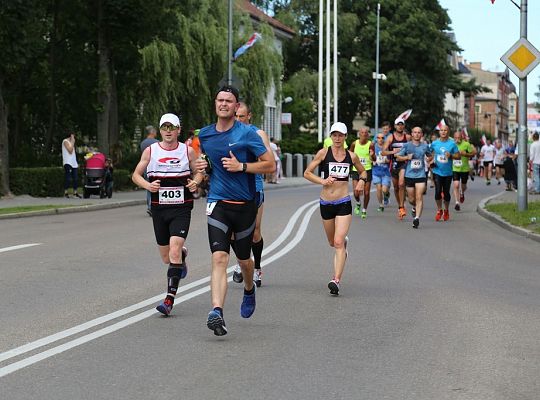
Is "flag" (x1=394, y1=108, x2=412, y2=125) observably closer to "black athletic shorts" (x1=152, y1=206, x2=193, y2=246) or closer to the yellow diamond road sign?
the yellow diamond road sign

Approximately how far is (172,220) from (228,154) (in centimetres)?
158

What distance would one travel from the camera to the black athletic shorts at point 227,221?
8297mm

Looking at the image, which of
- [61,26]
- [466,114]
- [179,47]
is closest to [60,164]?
[61,26]

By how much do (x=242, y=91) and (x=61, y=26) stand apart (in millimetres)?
11456

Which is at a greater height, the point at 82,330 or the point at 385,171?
the point at 385,171

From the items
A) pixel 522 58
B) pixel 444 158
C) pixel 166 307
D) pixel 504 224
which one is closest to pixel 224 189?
pixel 166 307

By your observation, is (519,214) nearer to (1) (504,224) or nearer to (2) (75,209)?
(1) (504,224)

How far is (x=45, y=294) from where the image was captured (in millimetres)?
10445

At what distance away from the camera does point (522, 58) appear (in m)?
22.4

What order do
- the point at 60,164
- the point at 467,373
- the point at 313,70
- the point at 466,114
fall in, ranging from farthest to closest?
the point at 466,114 → the point at 313,70 → the point at 60,164 → the point at 467,373

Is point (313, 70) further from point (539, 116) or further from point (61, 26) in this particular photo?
point (61, 26)

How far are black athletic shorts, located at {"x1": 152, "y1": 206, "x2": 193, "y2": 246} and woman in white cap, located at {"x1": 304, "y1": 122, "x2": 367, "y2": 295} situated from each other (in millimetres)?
1811

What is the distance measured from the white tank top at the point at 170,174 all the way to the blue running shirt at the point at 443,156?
43.5 feet

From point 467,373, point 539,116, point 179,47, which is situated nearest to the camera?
point 467,373
